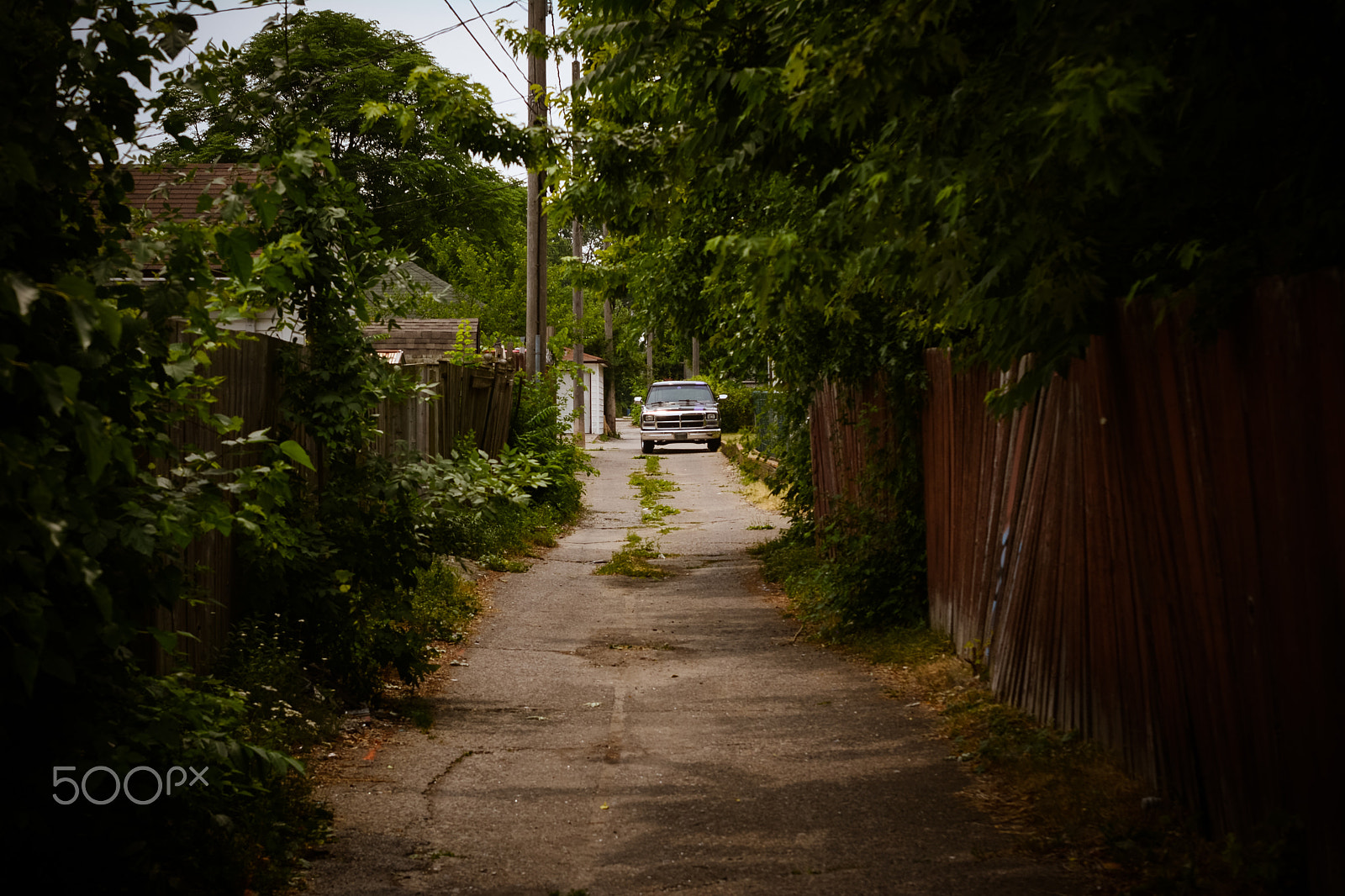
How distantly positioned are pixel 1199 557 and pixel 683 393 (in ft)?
106

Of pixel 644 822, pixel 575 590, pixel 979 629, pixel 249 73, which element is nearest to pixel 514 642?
pixel 575 590

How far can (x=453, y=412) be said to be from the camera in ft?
43.9

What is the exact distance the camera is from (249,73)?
4.71 m

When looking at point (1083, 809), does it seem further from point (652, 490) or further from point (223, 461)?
point (652, 490)

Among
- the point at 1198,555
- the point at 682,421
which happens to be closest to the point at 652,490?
the point at 682,421

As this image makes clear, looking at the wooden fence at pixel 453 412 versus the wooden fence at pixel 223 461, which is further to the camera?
the wooden fence at pixel 453 412

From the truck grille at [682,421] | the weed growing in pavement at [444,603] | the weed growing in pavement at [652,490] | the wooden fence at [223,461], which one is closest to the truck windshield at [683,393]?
the truck grille at [682,421]

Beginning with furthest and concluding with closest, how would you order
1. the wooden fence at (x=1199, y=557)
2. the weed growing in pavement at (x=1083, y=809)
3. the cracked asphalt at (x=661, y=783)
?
the cracked asphalt at (x=661, y=783), the weed growing in pavement at (x=1083, y=809), the wooden fence at (x=1199, y=557)

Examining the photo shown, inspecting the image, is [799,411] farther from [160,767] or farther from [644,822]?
[160,767]

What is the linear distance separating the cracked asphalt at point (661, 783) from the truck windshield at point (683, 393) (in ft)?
87.0

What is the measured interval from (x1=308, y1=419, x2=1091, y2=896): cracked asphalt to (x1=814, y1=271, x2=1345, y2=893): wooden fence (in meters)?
0.67

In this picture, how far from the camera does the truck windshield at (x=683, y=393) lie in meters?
35.9

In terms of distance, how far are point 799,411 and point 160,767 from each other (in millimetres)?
8573

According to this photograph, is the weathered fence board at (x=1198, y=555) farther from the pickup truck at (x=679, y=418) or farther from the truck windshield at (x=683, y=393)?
→ the truck windshield at (x=683, y=393)
